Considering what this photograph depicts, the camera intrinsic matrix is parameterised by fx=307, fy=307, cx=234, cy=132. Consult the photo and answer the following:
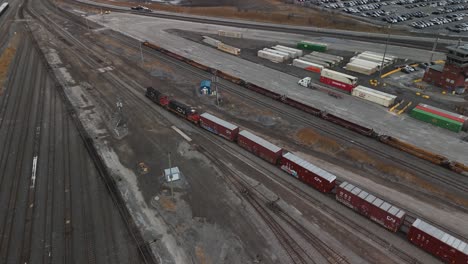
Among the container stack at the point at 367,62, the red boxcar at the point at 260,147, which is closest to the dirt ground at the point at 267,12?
the container stack at the point at 367,62

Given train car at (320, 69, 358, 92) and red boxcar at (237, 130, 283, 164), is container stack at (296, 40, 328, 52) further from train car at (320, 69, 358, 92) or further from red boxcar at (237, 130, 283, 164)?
red boxcar at (237, 130, 283, 164)

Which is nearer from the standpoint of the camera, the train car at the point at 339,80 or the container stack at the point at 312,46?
the train car at the point at 339,80

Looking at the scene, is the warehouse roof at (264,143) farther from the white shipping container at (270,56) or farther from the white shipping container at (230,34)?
the white shipping container at (230,34)

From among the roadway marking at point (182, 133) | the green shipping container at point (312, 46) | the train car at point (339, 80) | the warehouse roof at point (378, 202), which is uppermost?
the green shipping container at point (312, 46)

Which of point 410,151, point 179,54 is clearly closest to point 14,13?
point 179,54

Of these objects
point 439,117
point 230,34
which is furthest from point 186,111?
point 230,34

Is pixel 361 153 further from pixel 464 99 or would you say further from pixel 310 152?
pixel 464 99
